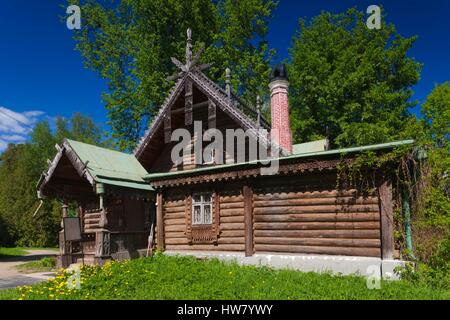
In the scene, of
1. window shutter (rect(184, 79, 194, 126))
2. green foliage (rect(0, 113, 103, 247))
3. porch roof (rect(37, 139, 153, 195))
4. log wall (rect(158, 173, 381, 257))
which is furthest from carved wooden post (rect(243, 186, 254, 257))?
green foliage (rect(0, 113, 103, 247))

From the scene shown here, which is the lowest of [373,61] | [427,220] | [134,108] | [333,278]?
[333,278]

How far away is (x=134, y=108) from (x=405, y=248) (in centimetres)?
2429

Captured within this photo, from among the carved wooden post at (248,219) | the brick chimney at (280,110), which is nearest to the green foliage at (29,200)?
the brick chimney at (280,110)

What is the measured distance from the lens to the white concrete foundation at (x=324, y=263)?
9.89 m

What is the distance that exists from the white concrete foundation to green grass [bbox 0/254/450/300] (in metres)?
0.57

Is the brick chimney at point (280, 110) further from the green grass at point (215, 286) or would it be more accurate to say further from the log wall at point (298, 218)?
the green grass at point (215, 286)

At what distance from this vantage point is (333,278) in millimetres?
9914

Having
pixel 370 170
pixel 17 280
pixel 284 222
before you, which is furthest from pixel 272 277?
pixel 17 280

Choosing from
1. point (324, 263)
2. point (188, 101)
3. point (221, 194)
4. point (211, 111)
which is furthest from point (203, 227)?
point (188, 101)

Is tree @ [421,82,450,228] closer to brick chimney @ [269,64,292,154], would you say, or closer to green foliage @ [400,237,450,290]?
green foliage @ [400,237,450,290]

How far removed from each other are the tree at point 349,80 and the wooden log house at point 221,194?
1010cm

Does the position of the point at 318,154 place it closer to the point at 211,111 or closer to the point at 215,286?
the point at 215,286
